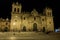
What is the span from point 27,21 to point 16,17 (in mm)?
3995

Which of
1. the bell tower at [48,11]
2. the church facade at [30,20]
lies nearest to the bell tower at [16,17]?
the church facade at [30,20]

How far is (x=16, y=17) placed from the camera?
43.0 metres

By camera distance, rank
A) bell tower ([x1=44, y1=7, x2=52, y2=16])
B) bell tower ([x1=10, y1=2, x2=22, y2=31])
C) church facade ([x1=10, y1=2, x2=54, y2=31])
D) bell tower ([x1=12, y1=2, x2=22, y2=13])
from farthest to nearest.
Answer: bell tower ([x1=44, y1=7, x2=52, y2=16]) < bell tower ([x1=12, y1=2, x2=22, y2=13]) < church facade ([x1=10, y1=2, x2=54, y2=31]) < bell tower ([x1=10, y1=2, x2=22, y2=31])

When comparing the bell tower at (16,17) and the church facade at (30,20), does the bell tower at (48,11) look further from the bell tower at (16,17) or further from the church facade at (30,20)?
the bell tower at (16,17)

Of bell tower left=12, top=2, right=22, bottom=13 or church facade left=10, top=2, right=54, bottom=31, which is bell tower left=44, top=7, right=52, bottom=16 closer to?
church facade left=10, top=2, right=54, bottom=31

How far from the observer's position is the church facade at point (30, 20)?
42719 mm

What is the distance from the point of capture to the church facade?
1682 inches

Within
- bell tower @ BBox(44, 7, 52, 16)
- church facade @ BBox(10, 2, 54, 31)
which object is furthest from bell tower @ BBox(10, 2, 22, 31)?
bell tower @ BBox(44, 7, 52, 16)

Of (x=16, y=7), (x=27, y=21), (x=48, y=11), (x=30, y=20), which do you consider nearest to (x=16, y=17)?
(x=16, y=7)

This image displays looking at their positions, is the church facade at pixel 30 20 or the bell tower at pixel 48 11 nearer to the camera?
the church facade at pixel 30 20

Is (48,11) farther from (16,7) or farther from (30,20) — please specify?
(16,7)

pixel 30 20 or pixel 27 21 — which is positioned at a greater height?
pixel 30 20

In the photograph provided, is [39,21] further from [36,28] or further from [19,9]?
[19,9]

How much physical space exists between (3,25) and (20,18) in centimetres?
640
